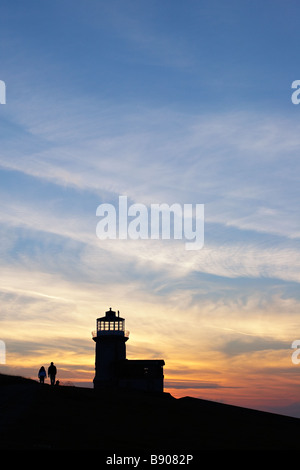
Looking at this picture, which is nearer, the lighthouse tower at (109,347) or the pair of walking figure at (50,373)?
the pair of walking figure at (50,373)

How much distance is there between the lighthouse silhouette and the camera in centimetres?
7081

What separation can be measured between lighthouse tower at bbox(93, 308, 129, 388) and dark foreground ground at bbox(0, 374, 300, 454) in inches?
1084

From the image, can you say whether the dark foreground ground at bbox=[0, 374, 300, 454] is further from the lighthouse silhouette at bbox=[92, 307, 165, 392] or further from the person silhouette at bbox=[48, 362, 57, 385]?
the lighthouse silhouette at bbox=[92, 307, 165, 392]

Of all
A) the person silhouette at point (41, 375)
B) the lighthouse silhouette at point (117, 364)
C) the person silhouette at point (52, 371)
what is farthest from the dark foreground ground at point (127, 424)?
the lighthouse silhouette at point (117, 364)

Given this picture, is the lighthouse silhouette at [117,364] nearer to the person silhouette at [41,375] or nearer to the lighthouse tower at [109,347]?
the lighthouse tower at [109,347]

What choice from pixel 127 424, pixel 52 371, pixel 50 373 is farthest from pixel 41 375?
pixel 127 424

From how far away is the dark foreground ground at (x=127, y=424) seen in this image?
95.5 feet

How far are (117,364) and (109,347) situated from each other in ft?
9.03

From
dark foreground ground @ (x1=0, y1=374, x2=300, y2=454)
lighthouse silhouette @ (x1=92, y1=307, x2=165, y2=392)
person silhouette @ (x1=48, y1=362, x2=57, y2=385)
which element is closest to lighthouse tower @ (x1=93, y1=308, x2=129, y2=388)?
lighthouse silhouette @ (x1=92, y1=307, x2=165, y2=392)

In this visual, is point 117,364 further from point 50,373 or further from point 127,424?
point 127,424

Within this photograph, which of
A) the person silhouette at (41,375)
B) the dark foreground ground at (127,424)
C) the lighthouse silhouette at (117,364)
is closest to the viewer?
the dark foreground ground at (127,424)

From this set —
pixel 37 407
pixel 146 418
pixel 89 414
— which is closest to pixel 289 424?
pixel 146 418

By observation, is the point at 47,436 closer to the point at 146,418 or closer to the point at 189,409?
the point at 146,418

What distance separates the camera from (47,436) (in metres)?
29.6
